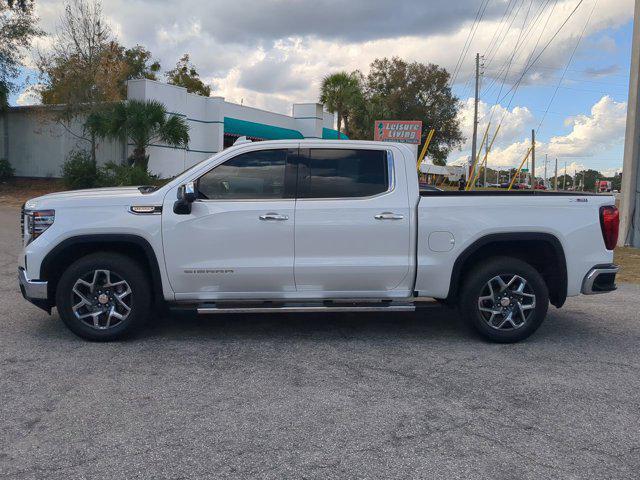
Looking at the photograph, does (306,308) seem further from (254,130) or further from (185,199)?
(254,130)

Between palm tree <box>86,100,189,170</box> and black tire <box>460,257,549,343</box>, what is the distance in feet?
67.6

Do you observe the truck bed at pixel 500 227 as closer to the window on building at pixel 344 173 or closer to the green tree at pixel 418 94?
the window on building at pixel 344 173

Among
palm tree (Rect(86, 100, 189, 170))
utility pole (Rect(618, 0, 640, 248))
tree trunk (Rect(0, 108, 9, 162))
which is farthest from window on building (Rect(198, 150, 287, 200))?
tree trunk (Rect(0, 108, 9, 162))

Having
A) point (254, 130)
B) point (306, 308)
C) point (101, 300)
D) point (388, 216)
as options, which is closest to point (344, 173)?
point (388, 216)

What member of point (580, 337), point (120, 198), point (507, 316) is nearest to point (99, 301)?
point (120, 198)

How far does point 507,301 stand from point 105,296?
157 inches

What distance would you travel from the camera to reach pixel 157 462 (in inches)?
139

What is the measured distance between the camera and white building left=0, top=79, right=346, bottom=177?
27.6 meters

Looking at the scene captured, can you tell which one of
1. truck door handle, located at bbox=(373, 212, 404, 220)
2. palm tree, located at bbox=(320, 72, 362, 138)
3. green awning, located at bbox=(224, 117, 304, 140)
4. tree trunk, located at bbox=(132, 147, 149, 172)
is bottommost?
truck door handle, located at bbox=(373, 212, 404, 220)

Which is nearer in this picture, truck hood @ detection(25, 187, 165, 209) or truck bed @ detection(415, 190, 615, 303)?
truck hood @ detection(25, 187, 165, 209)

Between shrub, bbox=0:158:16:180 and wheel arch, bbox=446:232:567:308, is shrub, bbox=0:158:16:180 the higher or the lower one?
the higher one

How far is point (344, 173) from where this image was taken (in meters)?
6.05

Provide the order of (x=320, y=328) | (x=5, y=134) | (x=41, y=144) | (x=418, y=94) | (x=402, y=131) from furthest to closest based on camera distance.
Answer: (x=418, y=94) < (x=5, y=134) < (x=41, y=144) < (x=402, y=131) < (x=320, y=328)

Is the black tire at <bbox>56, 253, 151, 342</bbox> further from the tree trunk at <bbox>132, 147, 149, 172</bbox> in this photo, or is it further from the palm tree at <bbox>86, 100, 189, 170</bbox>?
the tree trunk at <bbox>132, 147, 149, 172</bbox>
